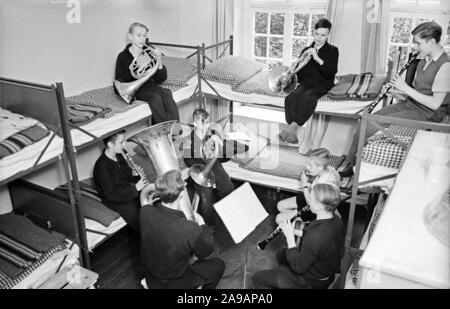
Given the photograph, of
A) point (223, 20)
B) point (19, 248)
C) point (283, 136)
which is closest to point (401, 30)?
point (283, 136)

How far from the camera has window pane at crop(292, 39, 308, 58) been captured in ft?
20.4

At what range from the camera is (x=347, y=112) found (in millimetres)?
4773

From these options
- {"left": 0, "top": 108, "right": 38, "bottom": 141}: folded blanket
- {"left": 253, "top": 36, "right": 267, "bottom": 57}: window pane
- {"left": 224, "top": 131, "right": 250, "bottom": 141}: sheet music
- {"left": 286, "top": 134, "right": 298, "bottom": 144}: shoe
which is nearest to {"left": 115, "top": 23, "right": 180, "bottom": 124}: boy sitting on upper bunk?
{"left": 224, "top": 131, "right": 250, "bottom": 141}: sheet music

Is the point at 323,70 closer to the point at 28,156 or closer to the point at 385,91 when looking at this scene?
the point at 385,91

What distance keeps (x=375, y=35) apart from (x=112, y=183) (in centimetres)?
374

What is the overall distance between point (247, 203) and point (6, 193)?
259cm

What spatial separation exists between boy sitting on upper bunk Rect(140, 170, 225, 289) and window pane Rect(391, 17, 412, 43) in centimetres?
391

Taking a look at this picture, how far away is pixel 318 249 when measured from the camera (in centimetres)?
299

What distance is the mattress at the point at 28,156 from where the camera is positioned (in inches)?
125

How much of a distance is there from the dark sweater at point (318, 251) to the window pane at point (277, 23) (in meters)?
4.01

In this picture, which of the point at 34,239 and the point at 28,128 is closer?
the point at 28,128

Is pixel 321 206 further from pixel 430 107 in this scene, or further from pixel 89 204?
pixel 89 204

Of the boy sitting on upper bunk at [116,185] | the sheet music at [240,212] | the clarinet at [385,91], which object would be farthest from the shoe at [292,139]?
the sheet music at [240,212]
